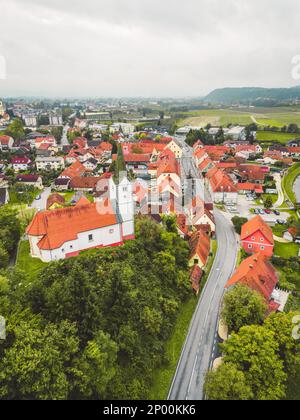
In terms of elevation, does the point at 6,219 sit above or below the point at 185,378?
above

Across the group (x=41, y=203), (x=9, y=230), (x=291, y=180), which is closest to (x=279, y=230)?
(x=291, y=180)

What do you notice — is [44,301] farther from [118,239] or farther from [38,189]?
[38,189]

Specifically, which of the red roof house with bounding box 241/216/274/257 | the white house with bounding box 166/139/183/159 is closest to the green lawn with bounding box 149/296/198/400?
the red roof house with bounding box 241/216/274/257

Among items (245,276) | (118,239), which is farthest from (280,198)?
(118,239)

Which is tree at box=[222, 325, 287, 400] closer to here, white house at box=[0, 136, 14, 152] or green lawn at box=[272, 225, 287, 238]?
green lawn at box=[272, 225, 287, 238]

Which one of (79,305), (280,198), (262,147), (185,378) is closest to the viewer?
(79,305)

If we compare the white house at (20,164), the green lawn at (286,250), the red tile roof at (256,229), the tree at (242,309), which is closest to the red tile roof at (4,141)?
the white house at (20,164)
